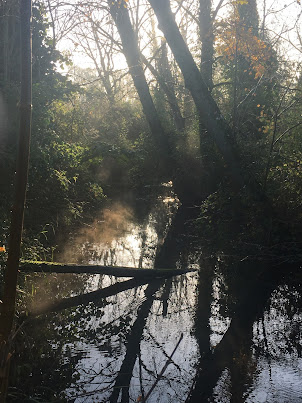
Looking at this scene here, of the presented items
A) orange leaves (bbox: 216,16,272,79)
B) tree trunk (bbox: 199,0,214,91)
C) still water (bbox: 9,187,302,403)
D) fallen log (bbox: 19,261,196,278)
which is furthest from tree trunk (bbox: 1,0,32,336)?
tree trunk (bbox: 199,0,214,91)

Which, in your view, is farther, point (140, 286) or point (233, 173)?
point (233, 173)

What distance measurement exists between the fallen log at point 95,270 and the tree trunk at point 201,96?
339cm

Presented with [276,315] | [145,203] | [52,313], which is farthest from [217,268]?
[145,203]

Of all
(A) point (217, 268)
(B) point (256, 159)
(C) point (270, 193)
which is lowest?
(A) point (217, 268)

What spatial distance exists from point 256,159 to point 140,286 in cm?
530

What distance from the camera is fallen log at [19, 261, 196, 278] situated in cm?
709

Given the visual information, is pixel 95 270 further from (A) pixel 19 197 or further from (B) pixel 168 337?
(A) pixel 19 197

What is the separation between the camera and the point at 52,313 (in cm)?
663

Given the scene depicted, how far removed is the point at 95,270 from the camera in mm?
7609

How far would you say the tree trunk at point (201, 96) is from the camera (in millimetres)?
10969

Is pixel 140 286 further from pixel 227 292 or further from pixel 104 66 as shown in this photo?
pixel 104 66

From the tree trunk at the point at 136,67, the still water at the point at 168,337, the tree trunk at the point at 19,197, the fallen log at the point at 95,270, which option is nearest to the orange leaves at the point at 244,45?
the tree trunk at the point at 136,67

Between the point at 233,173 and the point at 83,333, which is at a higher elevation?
the point at 233,173

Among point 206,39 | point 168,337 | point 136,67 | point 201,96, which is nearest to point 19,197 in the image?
point 168,337
